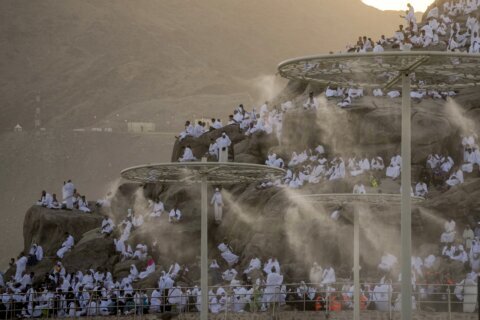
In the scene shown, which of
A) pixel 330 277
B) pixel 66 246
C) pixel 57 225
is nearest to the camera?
pixel 330 277

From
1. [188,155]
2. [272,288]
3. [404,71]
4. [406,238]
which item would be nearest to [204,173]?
[272,288]

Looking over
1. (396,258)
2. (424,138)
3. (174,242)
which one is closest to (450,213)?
(396,258)

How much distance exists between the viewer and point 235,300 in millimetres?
34750

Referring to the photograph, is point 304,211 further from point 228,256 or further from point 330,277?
point 330,277

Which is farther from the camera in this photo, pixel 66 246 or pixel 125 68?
pixel 125 68

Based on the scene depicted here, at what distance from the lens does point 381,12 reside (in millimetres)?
194500

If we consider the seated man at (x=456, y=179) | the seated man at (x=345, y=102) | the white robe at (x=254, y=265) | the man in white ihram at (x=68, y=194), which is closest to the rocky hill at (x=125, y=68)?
the man in white ihram at (x=68, y=194)

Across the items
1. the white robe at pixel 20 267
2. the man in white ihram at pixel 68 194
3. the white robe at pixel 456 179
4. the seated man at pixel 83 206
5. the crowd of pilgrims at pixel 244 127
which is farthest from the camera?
the seated man at pixel 83 206

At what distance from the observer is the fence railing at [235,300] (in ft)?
106

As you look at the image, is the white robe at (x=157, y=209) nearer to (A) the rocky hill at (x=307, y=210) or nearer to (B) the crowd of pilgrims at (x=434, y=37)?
(A) the rocky hill at (x=307, y=210)

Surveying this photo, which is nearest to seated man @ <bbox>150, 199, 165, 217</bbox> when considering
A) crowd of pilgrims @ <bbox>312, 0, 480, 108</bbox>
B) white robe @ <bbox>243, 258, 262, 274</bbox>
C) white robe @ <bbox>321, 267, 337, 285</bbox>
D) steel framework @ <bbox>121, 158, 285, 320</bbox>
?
white robe @ <bbox>243, 258, 262, 274</bbox>

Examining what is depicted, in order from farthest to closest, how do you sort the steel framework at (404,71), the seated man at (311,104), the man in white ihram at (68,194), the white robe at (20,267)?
the man in white ihram at (68,194) → the seated man at (311,104) → the white robe at (20,267) → the steel framework at (404,71)

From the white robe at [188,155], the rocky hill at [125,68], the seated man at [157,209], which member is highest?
the rocky hill at [125,68]

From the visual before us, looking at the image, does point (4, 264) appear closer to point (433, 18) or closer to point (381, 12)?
point (433, 18)
